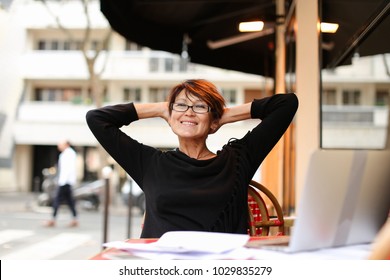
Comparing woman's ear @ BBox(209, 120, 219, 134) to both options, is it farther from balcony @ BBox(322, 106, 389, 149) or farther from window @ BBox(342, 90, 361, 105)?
window @ BBox(342, 90, 361, 105)

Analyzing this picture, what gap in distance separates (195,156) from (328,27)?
73.7 inches

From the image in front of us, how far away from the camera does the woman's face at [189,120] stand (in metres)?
1.65

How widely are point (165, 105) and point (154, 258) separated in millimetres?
797

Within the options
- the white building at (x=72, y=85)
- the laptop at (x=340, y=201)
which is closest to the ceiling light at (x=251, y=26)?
the laptop at (x=340, y=201)

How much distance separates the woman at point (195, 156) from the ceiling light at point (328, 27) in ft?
5.15

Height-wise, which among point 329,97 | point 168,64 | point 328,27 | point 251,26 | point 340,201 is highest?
point 168,64

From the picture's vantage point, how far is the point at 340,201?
1.00m

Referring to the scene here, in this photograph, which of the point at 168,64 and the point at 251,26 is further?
the point at 168,64

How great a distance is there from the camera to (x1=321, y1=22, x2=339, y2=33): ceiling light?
10.5 ft

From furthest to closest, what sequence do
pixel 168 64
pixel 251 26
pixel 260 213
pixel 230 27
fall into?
pixel 168 64, pixel 230 27, pixel 251 26, pixel 260 213

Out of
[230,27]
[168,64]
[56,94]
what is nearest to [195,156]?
[230,27]

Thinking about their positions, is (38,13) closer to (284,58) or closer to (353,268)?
(284,58)

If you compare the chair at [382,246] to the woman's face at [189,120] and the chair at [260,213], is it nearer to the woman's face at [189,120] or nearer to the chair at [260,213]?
the woman's face at [189,120]

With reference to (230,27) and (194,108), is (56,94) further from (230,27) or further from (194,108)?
(194,108)
